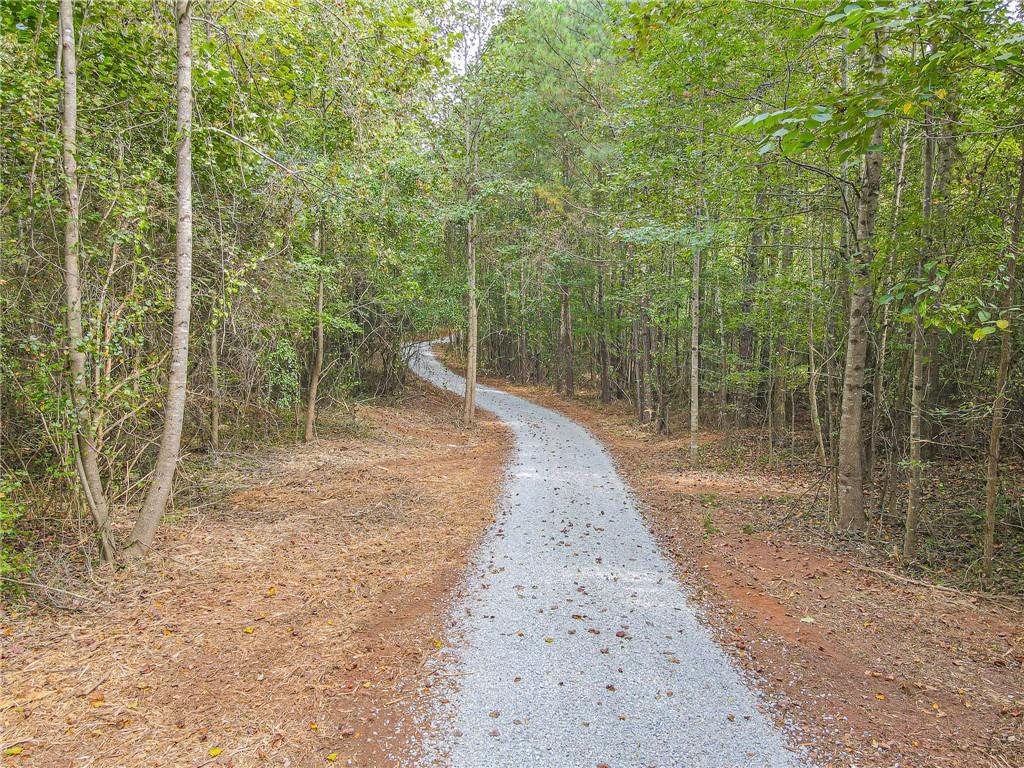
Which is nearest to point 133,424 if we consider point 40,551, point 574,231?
point 40,551

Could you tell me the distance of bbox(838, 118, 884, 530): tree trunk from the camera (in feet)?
20.6

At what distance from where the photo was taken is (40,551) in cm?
489

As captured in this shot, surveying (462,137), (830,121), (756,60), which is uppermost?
(462,137)

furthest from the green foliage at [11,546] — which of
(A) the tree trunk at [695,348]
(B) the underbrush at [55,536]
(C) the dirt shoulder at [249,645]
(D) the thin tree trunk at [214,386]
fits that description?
(A) the tree trunk at [695,348]

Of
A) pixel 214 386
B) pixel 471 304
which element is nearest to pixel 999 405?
pixel 214 386

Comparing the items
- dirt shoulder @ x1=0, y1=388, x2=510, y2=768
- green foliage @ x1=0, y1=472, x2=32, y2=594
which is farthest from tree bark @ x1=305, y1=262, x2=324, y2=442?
green foliage @ x1=0, y1=472, x2=32, y2=594

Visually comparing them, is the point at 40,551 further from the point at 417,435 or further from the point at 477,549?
the point at 417,435

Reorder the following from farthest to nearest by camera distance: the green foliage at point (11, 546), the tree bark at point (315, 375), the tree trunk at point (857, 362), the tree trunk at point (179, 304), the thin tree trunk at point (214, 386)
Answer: the tree bark at point (315, 375), the thin tree trunk at point (214, 386), the tree trunk at point (857, 362), the tree trunk at point (179, 304), the green foliage at point (11, 546)

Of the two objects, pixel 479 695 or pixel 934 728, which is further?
pixel 479 695

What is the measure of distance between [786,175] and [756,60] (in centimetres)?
159

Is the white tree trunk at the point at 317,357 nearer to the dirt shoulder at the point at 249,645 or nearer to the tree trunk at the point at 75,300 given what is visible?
the dirt shoulder at the point at 249,645

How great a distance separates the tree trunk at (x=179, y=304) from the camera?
16.6 feet

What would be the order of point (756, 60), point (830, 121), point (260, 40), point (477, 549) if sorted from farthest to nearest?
point (756, 60)
point (477, 549)
point (260, 40)
point (830, 121)

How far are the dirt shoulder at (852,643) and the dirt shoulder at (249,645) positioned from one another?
8.89ft
